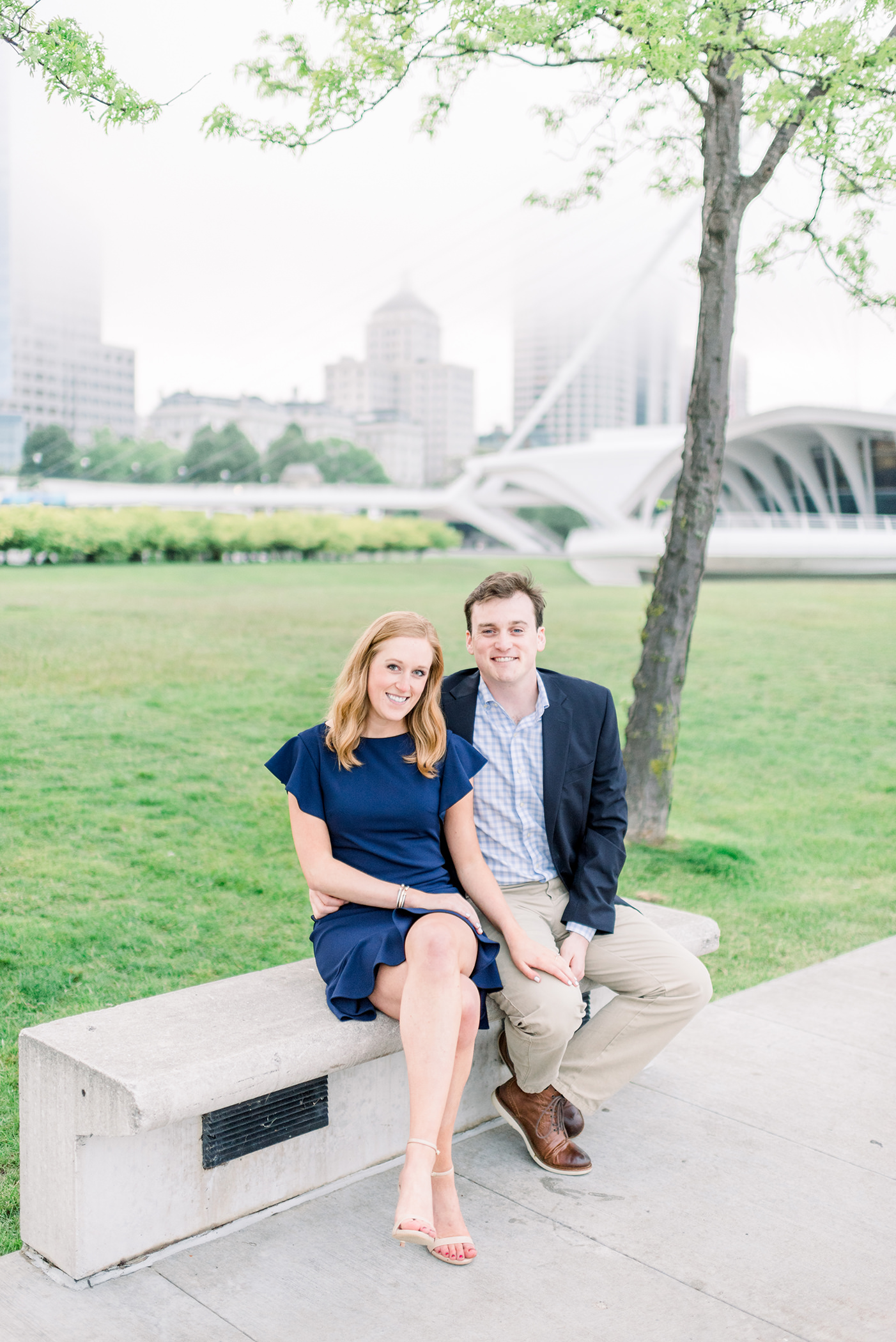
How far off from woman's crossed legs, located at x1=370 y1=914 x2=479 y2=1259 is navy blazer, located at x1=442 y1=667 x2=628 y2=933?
2.00 feet

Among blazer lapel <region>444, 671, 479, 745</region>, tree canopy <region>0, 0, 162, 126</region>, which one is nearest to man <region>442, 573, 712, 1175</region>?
blazer lapel <region>444, 671, 479, 745</region>

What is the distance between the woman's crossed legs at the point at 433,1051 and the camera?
2.49m

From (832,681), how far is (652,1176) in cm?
1188

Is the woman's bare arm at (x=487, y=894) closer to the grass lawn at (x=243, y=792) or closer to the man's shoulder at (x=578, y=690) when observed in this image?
the man's shoulder at (x=578, y=690)

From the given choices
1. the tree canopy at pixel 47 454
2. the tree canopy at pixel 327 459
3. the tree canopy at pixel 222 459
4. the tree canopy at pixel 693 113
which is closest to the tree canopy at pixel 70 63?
the tree canopy at pixel 693 113

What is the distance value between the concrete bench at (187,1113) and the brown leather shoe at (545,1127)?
0.32 m

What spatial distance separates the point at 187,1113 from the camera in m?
2.38

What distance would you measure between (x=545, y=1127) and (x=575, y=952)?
0.45m

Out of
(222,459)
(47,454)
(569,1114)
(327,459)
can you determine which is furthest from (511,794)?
(327,459)

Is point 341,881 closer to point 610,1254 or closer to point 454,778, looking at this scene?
point 454,778

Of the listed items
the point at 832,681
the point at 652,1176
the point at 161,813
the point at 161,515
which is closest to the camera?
the point at 652,1176

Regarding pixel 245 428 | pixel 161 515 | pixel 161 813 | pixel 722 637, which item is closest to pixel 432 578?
pixel 161 515

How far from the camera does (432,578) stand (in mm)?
31141

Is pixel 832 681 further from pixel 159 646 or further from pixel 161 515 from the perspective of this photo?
pixel 161 515
